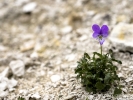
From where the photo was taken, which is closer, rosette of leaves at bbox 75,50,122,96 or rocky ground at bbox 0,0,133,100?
rosette of leaves at bbox 75,50,122,96

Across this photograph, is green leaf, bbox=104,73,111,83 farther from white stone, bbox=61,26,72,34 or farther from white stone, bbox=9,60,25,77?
white stone, bbox=61,26,72,34

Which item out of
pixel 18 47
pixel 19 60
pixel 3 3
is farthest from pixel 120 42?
pixel 3 3

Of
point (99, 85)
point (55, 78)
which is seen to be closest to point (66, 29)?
point (55, 78)

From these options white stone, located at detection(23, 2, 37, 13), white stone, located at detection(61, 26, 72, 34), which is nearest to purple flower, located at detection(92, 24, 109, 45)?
white stone, located at detection(61, 26, 72, 34)

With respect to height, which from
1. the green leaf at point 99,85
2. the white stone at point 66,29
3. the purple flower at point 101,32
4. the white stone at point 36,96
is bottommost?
the white stone at point 36,96

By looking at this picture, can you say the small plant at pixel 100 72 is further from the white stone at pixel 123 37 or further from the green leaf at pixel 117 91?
the white stone at pixel 123 37

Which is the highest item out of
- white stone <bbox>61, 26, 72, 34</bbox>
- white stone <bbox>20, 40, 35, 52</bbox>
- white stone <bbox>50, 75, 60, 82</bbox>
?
white stone <bbox>61, 26, 72, 34</bbox>

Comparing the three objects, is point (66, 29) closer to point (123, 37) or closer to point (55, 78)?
point (123, 37)

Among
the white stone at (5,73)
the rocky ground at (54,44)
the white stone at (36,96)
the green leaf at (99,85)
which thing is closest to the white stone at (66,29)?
the rocky ground at (54,44)
